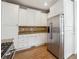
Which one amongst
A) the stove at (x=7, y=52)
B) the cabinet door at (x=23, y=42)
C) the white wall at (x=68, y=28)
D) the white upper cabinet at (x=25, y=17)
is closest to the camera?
the stove at (x=7, y=52)

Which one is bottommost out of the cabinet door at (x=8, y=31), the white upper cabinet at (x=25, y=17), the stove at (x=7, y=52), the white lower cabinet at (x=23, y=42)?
the white lower cabinet at (x=23, y=42)

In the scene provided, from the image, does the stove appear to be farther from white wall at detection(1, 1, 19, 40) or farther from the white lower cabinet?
the white lower cabinet

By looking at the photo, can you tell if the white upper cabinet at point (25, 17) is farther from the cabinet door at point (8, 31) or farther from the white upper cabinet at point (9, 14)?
the cabinet door at point (8, 31)

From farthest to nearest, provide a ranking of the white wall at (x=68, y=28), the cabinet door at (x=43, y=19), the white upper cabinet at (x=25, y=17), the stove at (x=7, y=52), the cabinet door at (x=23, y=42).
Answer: the cabinet door at (x=43, y=19)
the white upper cabinet at (x=25, y=17)
the cabinet door at (x=23, y=42)
the white wall at (x=68, y=28)
the stove at (x=7, y=52)

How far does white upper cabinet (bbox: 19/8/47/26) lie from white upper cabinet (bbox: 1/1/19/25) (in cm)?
37

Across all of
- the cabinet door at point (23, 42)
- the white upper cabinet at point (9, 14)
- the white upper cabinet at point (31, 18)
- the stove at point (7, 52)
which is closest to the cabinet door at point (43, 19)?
the white upper cabinet at point (31, 18)

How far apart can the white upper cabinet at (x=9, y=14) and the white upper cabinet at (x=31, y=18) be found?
1.20 ft

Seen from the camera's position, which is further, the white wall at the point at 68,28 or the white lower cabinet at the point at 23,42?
the white lower cabinet at the point at 23,42

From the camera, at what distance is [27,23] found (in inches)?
141

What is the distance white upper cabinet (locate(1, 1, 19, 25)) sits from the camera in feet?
8.58

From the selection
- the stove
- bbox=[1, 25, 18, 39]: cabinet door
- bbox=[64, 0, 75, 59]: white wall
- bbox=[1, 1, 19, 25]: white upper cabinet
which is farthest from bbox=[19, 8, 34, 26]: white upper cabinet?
the stove

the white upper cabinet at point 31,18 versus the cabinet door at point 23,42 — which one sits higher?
the white upper cabinet at point 31,18

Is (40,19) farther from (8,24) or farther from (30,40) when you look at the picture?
(8,24)

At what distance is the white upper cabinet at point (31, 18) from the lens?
3.35 m
